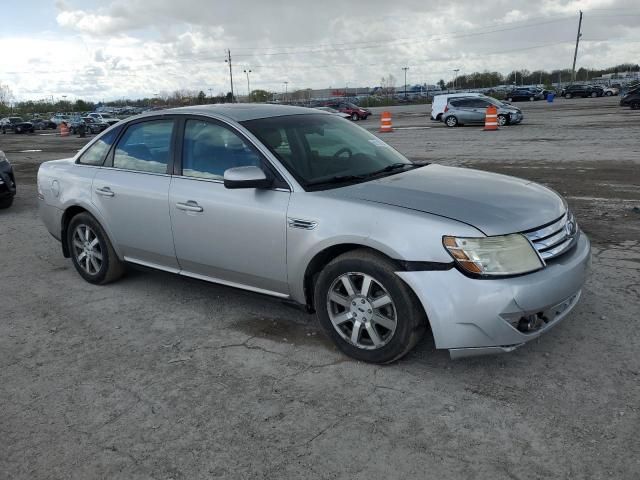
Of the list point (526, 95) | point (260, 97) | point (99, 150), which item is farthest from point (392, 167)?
point (260, 97)

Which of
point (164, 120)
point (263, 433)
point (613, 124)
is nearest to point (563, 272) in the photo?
point (263, 433)

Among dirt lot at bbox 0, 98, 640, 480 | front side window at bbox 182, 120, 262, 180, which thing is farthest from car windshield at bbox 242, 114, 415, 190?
dirt lot at bbox 0, 98, 640, 480

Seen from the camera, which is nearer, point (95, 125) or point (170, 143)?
point (170, 143)

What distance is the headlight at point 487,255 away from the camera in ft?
10.1

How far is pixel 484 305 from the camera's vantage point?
9.96 ft

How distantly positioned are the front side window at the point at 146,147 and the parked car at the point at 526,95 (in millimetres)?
63412

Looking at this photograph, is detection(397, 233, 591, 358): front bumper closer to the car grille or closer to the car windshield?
the car grille

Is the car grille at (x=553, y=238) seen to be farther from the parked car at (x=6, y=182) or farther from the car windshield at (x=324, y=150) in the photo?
the parked car at (x=6, y=182)

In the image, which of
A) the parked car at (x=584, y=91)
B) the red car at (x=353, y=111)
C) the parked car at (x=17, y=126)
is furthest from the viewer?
the parked car at (x=584, y=91)

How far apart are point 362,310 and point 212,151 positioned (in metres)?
1.75

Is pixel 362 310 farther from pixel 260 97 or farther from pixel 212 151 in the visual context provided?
pixel 260 97

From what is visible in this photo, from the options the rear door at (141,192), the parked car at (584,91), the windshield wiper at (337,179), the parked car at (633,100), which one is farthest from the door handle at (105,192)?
the parked car at (584,91)

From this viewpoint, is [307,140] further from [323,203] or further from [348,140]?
[323,203]

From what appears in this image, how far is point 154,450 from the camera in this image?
2.82m
